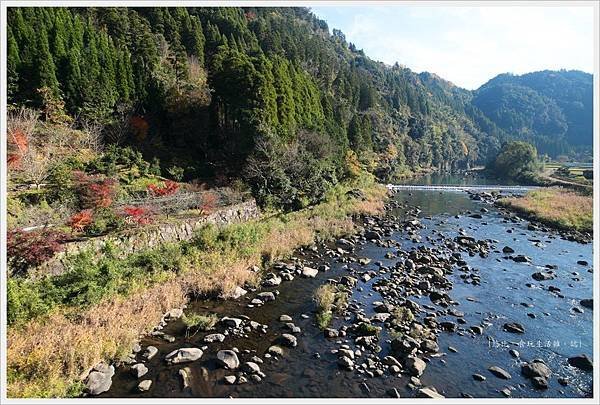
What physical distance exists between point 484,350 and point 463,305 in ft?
12.0

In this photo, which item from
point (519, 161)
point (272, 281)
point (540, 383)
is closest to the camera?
point (540, 383)

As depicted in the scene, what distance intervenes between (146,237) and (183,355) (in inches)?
308

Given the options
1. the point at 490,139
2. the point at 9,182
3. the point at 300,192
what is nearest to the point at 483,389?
the point at 300,192

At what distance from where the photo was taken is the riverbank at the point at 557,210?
32750 mm

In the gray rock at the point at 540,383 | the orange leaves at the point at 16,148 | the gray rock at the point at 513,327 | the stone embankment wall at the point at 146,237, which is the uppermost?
the orange leaves at the point at 16,148

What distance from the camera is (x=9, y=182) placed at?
66.9ft

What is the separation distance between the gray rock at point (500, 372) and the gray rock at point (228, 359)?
8083mm

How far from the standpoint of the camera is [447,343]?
13.0 metres

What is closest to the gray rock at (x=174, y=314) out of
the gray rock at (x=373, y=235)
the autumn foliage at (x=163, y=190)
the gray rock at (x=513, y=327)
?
the autumn foliage at (x=163, y=190)

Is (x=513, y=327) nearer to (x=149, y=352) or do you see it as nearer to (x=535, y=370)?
(x=535, y=370)

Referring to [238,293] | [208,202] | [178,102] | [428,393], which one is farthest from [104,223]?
[178,102]

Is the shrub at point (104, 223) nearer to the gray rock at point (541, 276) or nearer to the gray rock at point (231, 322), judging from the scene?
the gray rock at point (231, 322)

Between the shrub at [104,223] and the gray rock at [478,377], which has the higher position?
the shrub at [104,223]

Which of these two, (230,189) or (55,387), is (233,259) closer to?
(230,189)
